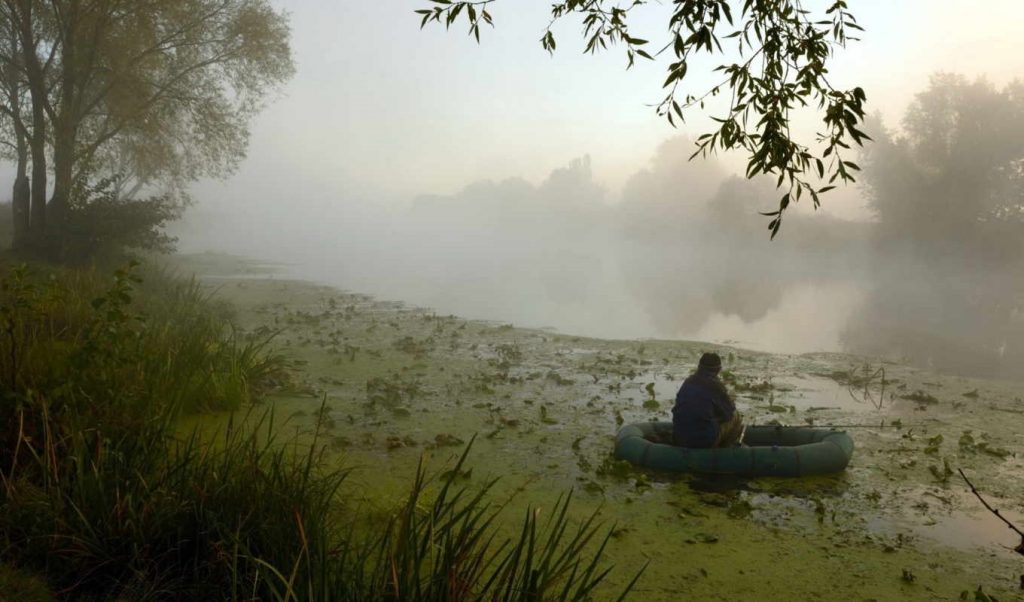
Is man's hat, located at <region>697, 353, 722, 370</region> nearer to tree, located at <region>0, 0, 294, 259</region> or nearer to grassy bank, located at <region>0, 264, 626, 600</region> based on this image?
grassy bank, located at <region>0, 264, 626, 600</region>

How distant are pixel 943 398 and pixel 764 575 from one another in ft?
28.7

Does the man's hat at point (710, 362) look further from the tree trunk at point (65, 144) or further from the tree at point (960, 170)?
the tree at point (960, 170)

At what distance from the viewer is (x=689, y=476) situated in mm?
7293

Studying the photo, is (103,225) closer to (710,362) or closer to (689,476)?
(710,362)

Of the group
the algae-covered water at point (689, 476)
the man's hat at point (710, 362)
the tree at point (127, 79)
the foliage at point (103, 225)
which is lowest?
the algae-covered water at point (689, 476)

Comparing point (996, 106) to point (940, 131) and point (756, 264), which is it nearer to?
point (940, 131)

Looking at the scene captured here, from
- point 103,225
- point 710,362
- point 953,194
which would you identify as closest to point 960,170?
point 953,194

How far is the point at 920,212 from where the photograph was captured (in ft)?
132

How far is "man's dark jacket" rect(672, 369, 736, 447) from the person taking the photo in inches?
295

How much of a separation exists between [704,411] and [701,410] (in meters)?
0.04

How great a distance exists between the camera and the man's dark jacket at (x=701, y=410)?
24.5 feet

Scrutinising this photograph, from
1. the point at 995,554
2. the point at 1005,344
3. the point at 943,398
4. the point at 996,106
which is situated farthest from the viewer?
the point at 996,106

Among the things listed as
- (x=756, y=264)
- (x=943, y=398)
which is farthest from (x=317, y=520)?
(x=756, y=264)

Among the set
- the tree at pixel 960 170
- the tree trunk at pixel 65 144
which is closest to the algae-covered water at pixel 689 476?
the tree trunk at pixel 65 144
